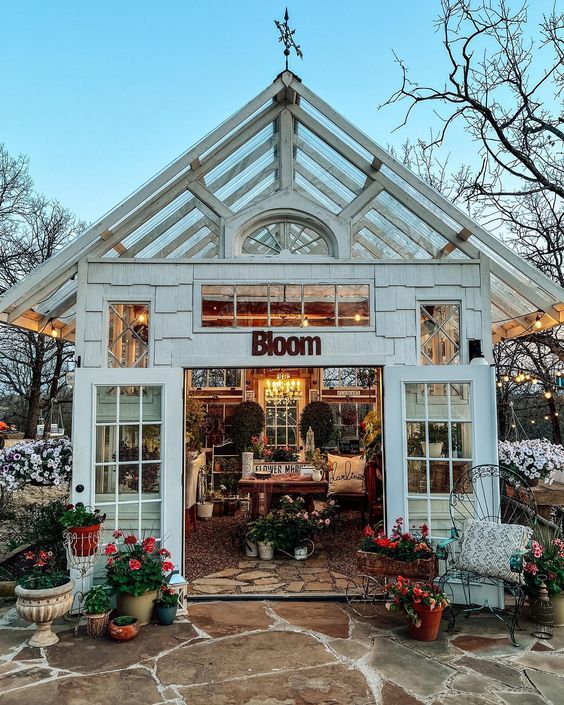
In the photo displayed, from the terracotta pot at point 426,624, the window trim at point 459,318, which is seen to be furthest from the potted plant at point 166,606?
the window trim at point 459,318

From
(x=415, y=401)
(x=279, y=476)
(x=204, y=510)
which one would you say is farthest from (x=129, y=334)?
(x=204, y=510)

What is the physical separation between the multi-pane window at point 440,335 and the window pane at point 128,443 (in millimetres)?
3040

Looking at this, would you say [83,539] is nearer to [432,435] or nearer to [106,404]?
[106,404]

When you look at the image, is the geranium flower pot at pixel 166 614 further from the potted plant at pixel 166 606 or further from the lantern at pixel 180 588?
the lantern at pixel 180 588

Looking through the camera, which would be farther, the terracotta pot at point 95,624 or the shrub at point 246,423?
the shrub at point 246,423

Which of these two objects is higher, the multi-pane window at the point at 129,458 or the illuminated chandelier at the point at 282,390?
the illuminated chandelier at the point at 282,390

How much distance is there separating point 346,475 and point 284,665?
5.34m

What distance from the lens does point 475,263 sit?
5.59m

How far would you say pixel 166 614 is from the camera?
4711 millimetres

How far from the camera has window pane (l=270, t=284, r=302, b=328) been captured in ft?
18.3

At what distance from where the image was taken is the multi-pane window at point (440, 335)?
18.2ft

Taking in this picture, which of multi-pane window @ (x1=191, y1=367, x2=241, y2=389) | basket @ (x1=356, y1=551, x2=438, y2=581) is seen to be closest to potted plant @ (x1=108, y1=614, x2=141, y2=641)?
basket @ (x1=356, y1=551, x2=438, y2=581)

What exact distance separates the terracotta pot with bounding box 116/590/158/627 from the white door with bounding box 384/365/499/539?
2420 millimetres

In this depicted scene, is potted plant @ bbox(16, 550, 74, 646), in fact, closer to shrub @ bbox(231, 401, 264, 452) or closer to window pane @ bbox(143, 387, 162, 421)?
window pane @ bbox(143, 387, 162, 421)
